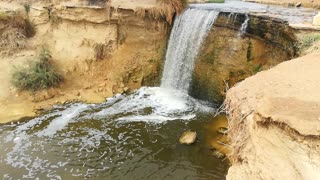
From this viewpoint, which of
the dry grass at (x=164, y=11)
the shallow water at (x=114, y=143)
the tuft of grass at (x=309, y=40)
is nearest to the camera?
the shallow water at (x=114, y=143)

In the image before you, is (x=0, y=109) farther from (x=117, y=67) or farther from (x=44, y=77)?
(x=117, y=67)

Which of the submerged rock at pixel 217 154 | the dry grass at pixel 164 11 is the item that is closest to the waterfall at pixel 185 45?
the dry grass at pixel 164 11

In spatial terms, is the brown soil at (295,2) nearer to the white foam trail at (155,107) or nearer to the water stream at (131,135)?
the water stream at (131,135)

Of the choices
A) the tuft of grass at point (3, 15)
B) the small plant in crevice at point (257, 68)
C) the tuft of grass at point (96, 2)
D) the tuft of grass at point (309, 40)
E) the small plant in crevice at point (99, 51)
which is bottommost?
the small plant in crevice at point (99, 51)

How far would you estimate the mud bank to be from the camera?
2879 millimetres

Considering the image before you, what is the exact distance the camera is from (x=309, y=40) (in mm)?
7070

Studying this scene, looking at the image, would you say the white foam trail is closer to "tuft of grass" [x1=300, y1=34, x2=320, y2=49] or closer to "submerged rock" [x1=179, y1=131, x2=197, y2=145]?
"submerged rock" [x1=179, y1=131, x2=197, y2=145]

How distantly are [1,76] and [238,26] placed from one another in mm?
6785

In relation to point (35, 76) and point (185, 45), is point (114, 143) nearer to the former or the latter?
point (35, 76)

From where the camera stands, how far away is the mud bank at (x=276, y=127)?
288 cm

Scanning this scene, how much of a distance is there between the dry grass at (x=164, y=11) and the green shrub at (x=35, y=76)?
10.0 feet

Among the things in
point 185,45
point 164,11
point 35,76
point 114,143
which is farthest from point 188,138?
point 35,76

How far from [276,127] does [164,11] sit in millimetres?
6968

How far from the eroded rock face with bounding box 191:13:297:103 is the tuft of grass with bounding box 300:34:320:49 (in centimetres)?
22
